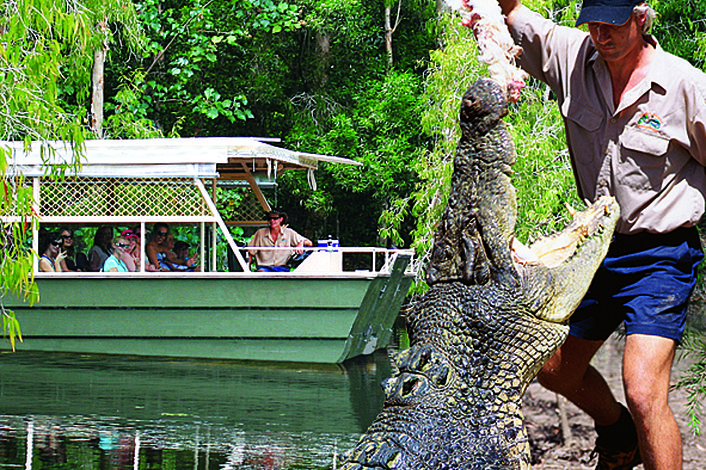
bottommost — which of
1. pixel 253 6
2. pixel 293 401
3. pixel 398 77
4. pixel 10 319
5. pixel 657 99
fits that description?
pixel 293 401

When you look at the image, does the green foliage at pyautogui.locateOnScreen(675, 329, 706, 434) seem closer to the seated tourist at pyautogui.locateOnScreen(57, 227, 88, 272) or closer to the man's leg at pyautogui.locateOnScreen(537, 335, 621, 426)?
the man's leg at pyautogui.locateOnScreen(537, 335, 621, 426)

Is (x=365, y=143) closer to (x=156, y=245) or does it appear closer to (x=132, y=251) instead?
(x=156, y=245)

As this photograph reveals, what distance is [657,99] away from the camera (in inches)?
104

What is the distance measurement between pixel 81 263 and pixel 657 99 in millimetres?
11900

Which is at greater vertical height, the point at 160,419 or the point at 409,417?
the point at 409,417

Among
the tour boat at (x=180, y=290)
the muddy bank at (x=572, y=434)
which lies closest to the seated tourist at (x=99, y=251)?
the tour boat at (x=180, y=290)

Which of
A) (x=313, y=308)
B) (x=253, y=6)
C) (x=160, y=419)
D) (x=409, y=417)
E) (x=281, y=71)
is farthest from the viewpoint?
(x=281, y=71)

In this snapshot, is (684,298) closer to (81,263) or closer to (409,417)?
(409,417)

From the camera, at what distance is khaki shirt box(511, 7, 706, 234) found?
2635 mm

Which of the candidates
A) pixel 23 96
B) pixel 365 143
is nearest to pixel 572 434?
pixel 23 96

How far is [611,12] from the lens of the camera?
2.46 meters

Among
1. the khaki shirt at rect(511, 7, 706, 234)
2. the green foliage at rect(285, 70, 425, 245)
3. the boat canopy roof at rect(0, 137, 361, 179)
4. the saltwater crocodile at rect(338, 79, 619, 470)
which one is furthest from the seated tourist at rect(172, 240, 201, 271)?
the saltwater crocodile at rect(338, 79, 619, 470)

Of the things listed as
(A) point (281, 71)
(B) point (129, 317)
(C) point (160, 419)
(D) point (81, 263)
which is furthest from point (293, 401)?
(A) point (281, 71)

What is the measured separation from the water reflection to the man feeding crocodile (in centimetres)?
363
